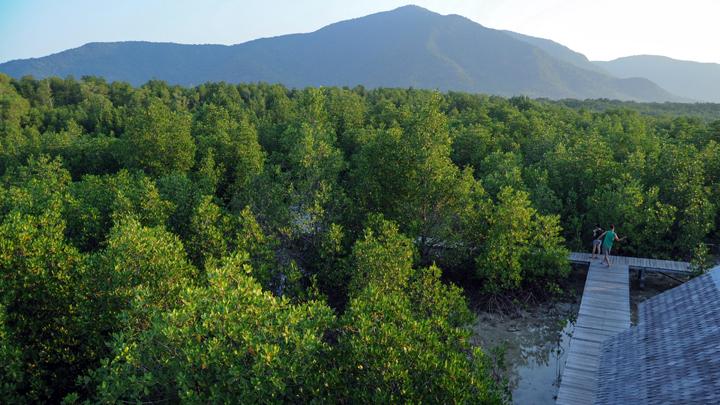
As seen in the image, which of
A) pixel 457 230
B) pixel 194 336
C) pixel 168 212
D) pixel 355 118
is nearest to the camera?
pixel 194 336

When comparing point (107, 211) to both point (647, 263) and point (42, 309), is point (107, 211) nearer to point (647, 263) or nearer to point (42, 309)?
point (42, 309)

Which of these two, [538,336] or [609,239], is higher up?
[609,239]

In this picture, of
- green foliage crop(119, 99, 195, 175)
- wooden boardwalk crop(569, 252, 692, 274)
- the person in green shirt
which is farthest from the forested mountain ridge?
the person in green shirt

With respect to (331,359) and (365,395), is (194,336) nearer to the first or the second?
(331,359)

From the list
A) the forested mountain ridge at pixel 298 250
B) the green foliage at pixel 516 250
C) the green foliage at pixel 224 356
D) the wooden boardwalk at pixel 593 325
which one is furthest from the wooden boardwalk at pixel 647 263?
the green foliage at pixel 224 356

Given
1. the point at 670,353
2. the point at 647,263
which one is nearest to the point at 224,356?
the point at 670,353

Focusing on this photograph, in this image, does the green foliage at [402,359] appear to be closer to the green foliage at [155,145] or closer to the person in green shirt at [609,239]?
the person in green shirt at [609,239]

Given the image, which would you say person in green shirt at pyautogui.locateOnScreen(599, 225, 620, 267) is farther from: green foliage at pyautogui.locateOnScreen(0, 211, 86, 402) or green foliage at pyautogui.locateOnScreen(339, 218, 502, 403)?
green foliage at pyautogui.locateOnScreen(0, 211, 86, 402)

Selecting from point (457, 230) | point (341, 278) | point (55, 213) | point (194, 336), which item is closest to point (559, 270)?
point (457, 230)
